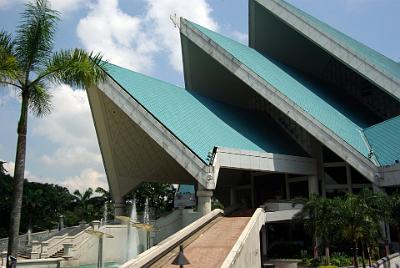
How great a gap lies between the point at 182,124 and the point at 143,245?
7.26 meters

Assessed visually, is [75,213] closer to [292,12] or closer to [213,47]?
[213,47]

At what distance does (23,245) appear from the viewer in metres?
28.8

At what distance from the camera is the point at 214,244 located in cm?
1608

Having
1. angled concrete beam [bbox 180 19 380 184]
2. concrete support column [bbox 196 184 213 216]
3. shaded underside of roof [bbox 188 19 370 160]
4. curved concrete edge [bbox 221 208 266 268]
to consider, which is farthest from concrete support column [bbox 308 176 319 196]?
curved concrete edge [bbox 221 208 266 268]

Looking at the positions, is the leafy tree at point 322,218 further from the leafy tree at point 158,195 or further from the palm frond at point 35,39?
the leafy tree at point 158,195

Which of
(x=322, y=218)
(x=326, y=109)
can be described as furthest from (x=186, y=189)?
(x=322, y=218)

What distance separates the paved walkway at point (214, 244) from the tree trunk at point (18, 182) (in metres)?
4.93

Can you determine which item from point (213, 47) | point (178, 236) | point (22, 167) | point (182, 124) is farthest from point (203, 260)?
point (213, 47)

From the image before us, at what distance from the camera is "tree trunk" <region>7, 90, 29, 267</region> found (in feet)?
33.7

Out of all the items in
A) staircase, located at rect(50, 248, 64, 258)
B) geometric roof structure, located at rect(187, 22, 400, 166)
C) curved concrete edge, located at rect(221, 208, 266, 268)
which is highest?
geometric roof structure, located at rect(187, 22, 400, 166)

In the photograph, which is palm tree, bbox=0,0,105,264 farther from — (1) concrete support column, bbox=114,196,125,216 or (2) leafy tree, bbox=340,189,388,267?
(1) concrete support column, bbox=114,196,125,216

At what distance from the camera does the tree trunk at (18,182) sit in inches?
404

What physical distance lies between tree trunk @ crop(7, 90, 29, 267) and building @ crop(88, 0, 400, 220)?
39.9 ft

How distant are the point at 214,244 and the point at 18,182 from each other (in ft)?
25.8
